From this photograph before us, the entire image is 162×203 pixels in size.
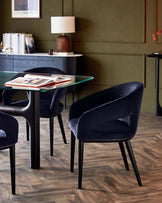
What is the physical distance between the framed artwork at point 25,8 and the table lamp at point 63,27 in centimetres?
71

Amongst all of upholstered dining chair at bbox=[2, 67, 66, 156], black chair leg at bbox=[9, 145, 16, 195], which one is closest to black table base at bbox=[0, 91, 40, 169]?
upholstered dining chair at bbox=[2, 67, 66, 156]

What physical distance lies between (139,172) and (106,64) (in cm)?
313

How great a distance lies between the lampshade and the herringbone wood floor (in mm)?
2134

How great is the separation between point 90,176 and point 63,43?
325 centimetres

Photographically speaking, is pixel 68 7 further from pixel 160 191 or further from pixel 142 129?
pixel 160 191

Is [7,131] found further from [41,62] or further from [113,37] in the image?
[113,37]

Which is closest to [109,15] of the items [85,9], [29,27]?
[85,9]

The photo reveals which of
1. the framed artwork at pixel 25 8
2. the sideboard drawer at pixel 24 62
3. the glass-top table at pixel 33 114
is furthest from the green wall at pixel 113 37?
the glass-top table at pixel 33 114

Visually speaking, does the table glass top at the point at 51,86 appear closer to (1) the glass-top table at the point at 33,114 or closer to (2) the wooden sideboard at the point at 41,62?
(1) the glass-top table at the point at 33,114

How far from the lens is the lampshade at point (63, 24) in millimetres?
6359

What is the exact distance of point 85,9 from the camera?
668 centimetres

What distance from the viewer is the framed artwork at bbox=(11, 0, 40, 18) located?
700 cm

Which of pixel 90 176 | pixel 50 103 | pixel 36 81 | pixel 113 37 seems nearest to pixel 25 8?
pixel 113 37

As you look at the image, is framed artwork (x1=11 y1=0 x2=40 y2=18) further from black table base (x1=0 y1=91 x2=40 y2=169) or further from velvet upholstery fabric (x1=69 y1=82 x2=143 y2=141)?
velvet upholstery fabric (x1=69 y1=82 x2=143 y2=141)
